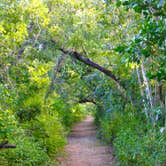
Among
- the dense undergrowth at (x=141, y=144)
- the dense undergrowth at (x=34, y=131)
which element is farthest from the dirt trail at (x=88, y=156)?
the dense undergrowth at (x=141, y=144)

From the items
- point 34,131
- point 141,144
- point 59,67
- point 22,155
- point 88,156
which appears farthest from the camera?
point 59,67

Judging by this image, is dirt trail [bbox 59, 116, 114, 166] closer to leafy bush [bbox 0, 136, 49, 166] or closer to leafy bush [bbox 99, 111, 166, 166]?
leafy bush [bbox 99, 111, 166, 166]

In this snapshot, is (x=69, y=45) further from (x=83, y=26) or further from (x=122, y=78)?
Answer: (x=122, y=78)

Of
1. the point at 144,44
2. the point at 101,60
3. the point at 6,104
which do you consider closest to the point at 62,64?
the point at 101,60

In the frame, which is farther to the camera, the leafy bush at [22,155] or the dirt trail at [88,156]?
the dirt trail at [88,156]

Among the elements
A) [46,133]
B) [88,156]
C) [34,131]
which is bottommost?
[88,156]

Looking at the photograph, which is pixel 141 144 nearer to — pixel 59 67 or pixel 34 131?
pixel 34 131

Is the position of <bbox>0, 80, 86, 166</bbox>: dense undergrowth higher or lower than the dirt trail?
higher

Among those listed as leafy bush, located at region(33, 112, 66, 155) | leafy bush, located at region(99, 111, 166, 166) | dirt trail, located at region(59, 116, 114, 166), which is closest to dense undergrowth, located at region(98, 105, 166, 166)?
leafy bush, located at region(99, 111, 166, 166)

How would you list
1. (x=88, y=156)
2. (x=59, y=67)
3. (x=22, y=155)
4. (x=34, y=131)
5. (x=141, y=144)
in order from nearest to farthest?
(x=141, y=144)
(x=22, y=155)
(x=34, y=131)
(x=88, y=156)
(x=59, y=67)

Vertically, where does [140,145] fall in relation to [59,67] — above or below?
below

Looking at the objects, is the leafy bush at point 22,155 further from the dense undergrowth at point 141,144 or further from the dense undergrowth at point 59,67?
the dense undergrowth at point 141,144

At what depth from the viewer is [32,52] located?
37.7ft

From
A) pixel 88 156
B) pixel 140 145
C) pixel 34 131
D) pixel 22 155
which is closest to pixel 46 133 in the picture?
pixel 34 131
